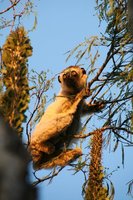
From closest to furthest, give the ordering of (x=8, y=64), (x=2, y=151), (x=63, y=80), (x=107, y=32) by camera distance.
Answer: (x=2, y=151) < (x=8, y=64) < (x=107, y=32) < (x=63, y=80)

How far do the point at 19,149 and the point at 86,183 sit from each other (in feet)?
15.1

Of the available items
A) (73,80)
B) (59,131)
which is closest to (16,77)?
(59,131)

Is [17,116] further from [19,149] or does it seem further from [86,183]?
[86,183]

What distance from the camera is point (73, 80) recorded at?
739 centimetres

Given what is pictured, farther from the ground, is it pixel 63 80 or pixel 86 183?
pixel 63 80

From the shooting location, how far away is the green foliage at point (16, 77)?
92.5 inches

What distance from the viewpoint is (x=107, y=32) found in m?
5.91

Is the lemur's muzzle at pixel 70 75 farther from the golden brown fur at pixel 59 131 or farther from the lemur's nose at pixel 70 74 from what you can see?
the golden brown fur at pixel 59 131

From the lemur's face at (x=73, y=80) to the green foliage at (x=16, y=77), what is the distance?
415 cm

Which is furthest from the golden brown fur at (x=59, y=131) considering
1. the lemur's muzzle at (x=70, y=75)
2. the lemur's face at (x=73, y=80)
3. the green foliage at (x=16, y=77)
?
the green foliage at (x=16, y=77)

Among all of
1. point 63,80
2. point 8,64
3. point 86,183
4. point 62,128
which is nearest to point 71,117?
point 62,128

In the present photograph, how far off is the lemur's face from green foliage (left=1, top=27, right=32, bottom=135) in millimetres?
4151

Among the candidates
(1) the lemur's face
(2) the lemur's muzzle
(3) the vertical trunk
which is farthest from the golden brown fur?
(3) the vertical trunk

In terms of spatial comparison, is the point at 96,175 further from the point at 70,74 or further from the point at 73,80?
the point at 70,74
